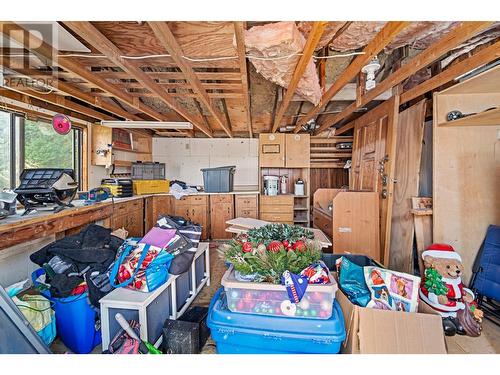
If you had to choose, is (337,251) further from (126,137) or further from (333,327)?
Answer: (126,137)

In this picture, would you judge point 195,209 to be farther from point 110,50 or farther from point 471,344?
point 471,344

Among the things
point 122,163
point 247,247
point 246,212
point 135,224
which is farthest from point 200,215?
point 247,247

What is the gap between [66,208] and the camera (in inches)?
94.3

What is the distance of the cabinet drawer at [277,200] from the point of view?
449 cm

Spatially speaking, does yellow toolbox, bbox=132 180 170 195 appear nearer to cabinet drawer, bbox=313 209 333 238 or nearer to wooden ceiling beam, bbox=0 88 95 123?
wooden ceiling beam, bbox=0 88 95 123

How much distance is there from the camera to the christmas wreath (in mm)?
1364

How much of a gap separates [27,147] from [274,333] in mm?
3152

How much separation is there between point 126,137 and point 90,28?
323 centimetres

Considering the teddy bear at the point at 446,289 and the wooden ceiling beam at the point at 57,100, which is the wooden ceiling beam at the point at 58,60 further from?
the teddy bear at the point at 446,289
